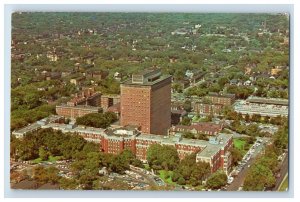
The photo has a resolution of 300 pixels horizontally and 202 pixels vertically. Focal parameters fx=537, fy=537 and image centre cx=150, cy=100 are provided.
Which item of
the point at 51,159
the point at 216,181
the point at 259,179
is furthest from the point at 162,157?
the point at 51,159

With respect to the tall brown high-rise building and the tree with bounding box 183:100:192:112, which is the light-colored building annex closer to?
the tree with bounding box 183:100:192:112

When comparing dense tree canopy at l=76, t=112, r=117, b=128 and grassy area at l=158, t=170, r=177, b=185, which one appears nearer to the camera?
grassy area at l=158, t=170, r=177, b=185

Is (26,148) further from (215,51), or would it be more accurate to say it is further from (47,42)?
(215,51)

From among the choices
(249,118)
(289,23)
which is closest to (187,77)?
(249,118)

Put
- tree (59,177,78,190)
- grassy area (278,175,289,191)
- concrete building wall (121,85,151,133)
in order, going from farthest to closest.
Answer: concrete building wall (121,85,151,133) < tree (59,177,78,190) < grassy area (278,175,289,191)

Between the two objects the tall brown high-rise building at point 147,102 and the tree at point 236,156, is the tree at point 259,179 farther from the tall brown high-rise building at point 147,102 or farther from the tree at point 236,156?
the tall brown high-rise building at point 147,102

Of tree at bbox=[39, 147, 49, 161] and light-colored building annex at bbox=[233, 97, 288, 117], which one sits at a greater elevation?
light-colored building annex at bbox=[233, 97, 288, 117]

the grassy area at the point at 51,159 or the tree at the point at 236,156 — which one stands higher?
the tree at the point at 236,156

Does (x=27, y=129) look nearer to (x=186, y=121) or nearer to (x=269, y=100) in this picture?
(x=186, y=121)

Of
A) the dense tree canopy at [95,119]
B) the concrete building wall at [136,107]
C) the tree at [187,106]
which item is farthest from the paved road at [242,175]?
the dense tree canopy at [95,119]

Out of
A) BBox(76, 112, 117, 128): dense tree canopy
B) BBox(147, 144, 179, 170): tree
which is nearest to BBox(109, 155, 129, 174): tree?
BBox(147, 144, 179, 170): tree
